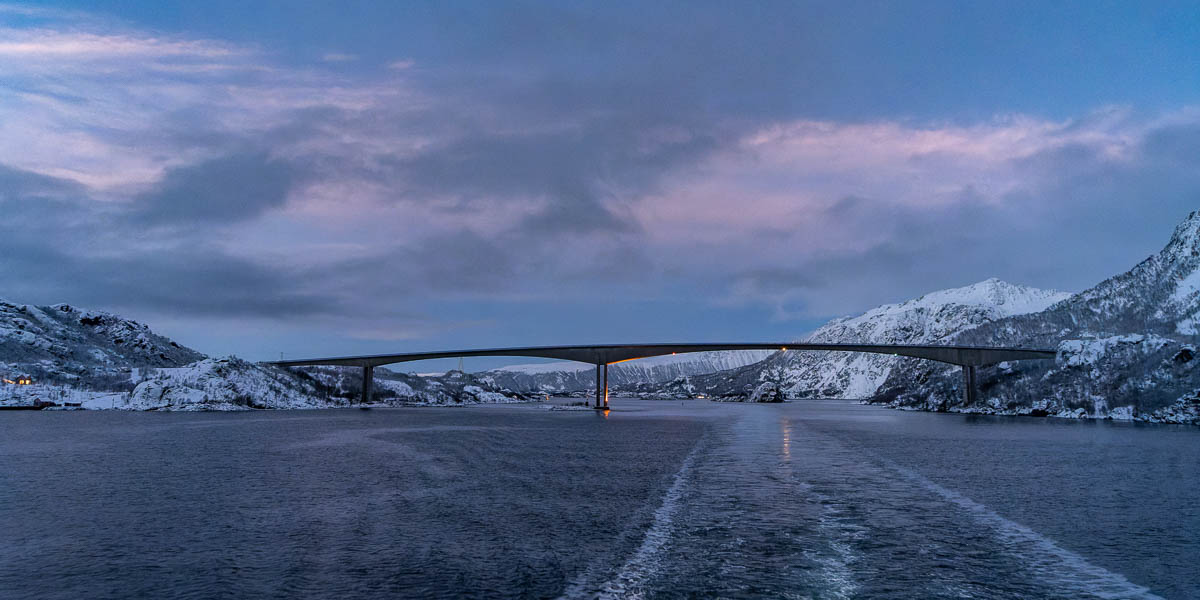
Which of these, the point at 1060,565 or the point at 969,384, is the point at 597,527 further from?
the point at 969,384

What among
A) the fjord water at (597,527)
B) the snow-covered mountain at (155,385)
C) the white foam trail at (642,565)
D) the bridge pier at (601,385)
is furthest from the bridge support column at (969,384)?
the snow-covered mountain at (155,385)

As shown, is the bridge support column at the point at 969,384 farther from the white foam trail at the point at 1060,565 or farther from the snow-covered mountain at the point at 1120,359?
the white foam trail at the point at 1060,565

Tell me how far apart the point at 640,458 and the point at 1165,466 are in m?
28.7

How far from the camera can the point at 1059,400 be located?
114812 millimetres

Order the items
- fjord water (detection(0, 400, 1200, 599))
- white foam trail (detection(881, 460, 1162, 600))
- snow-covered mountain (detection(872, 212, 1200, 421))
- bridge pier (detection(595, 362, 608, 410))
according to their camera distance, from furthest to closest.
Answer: bridge pier (detection(595, 362, 608, 410)), snow-covered mountain (detection(872, 212, 1200, 421)), fjord water (detection(0, 400, 1200, 599)), white foam trail (detection(881, 460, 1162, 600))

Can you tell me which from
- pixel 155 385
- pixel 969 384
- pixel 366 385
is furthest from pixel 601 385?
pixel 155 385

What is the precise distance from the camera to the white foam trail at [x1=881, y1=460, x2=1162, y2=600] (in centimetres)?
1377

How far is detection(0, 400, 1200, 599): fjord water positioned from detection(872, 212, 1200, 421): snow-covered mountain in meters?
69.8

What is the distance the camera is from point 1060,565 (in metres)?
15.9

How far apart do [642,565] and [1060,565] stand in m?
9.50

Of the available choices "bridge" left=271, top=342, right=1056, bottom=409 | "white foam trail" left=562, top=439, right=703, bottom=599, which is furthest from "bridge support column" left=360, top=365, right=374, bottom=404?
"white foam trail" left=562, top=439, right=703, bottom=599

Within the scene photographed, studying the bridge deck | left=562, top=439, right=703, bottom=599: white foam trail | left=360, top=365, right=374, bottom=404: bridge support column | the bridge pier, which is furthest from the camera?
left=360, top=365, right=374, bottom=404: bridge support column

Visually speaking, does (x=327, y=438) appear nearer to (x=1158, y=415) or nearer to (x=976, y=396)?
(x=1158, y=415)

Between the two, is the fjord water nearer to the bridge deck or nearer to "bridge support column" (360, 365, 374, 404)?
the bridge deck
